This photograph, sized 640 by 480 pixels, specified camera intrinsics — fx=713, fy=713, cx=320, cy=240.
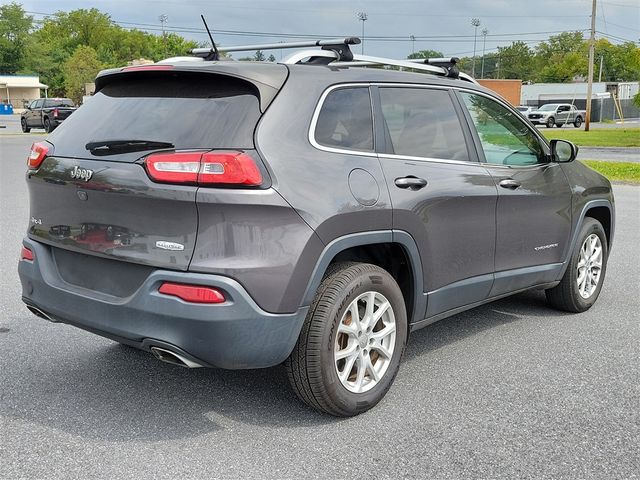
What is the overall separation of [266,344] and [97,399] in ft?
4.00

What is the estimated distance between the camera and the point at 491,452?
341 cm

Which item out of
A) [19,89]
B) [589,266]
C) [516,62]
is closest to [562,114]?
[589,266]

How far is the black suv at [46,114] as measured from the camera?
1347 inches

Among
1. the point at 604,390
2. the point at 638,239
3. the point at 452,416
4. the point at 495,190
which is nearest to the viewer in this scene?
the point at 452,416

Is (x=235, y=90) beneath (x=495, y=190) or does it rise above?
above

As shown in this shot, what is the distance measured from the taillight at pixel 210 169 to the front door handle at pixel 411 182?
38.1 inches

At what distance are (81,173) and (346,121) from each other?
1.40 meters

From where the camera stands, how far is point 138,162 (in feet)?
11.2

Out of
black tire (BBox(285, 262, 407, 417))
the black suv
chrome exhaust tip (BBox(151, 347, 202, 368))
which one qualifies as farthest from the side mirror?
the black suv

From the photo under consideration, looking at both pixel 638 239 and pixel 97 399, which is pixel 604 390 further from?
pixel 638 239

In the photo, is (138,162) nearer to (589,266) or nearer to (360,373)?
(360,373)

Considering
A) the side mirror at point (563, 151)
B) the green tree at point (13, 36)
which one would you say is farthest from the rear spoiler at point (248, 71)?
the green tree at point (13, 36)

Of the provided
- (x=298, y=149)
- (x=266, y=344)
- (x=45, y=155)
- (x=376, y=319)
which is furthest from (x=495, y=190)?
(x=45, y=155)

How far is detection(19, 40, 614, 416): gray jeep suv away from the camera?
324 cm
